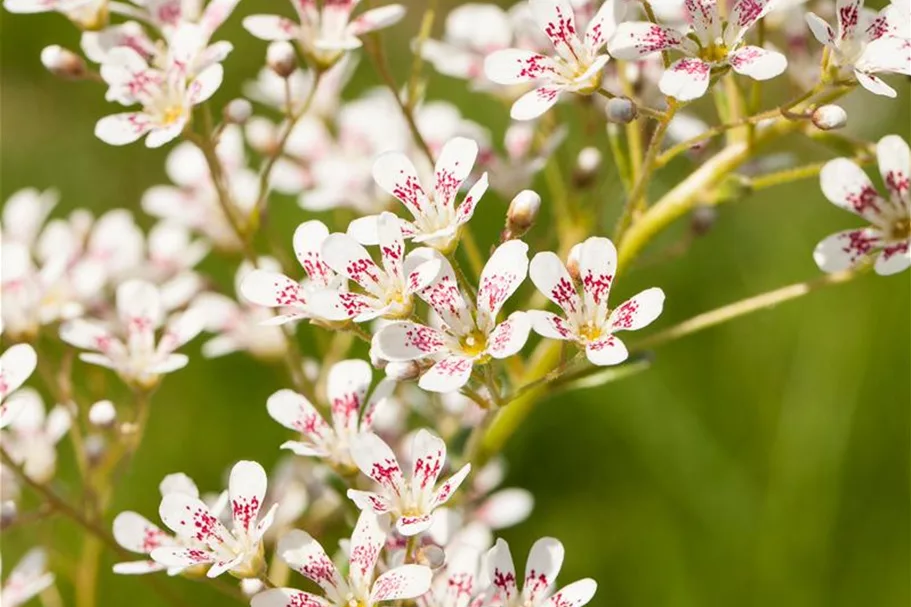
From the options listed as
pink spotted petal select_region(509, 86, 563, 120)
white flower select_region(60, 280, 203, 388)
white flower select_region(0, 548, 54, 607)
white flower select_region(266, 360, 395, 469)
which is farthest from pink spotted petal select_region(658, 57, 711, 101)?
white flower select_region(0, 548, 54, 607)

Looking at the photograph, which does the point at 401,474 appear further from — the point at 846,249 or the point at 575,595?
the point at 846,249

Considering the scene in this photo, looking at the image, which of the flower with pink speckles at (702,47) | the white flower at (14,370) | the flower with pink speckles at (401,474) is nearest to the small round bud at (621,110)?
the flower with pink speckles at (702,47)

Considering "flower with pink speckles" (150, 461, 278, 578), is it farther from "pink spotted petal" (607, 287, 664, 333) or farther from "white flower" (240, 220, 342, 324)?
"pink spotted petal" (607, 287, 664, 333)

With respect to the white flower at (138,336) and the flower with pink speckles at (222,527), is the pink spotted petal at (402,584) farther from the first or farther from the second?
the white flower at (138,336)

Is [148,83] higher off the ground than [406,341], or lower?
higher

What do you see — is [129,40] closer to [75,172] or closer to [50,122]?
[75,172]

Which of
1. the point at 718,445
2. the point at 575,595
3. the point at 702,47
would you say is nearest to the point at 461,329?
the point at 575,595

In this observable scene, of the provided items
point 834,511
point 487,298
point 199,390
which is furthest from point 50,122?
point 487,298
